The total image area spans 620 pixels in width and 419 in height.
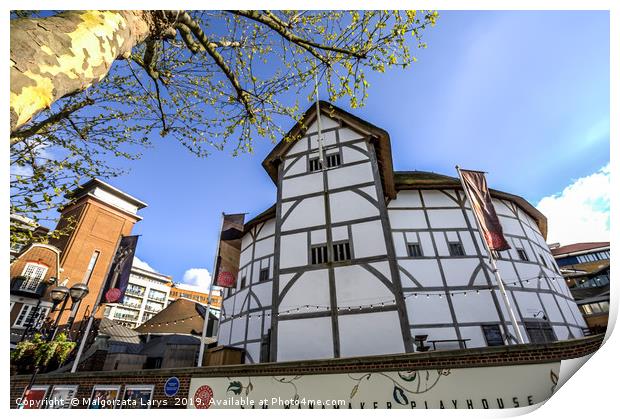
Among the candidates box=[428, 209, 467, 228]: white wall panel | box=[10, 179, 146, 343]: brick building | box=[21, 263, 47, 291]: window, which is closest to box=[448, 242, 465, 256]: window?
box=[428, 209, 467, 228]: white wall panel

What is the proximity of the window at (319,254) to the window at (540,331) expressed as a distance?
7.67 m

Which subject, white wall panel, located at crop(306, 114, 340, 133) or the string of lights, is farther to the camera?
white wall panel, located at crop(306, 114, 340, 133)

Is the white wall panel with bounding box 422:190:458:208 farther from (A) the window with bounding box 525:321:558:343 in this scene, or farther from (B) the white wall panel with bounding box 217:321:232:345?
(B) the white wall panel with bounding box 217:321:232:345

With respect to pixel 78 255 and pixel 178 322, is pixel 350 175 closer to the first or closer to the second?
pixel 178 322

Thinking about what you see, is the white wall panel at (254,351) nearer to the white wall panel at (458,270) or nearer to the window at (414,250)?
the window at (414,250)

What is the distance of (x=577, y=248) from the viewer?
37969 mm

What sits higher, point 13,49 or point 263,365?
point 13,49

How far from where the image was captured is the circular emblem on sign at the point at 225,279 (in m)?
13.2

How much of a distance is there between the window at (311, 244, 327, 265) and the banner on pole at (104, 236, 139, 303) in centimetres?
782

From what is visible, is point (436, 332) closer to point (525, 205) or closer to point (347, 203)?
point (347, 203)

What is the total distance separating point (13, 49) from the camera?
1.87 meters

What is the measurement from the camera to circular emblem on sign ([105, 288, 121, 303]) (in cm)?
1147
